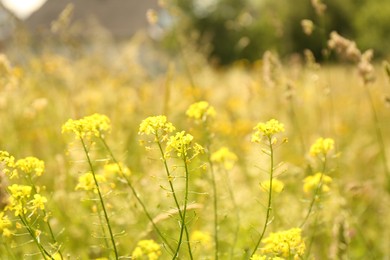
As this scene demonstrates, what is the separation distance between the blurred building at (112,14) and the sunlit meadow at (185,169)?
95.3ft

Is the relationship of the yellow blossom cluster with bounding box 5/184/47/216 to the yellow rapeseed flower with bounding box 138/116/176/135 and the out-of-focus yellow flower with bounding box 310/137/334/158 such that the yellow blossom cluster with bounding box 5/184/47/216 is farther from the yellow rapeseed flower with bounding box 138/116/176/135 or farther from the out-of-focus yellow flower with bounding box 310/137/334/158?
the out-of-focus yellow flower with bounding box 310/137/334/158

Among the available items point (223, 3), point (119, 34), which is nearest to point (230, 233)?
point (223, 3)

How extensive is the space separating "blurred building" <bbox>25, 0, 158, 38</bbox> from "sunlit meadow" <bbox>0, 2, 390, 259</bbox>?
29.0m

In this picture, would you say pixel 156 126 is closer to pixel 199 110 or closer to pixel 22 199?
pixel 22 199

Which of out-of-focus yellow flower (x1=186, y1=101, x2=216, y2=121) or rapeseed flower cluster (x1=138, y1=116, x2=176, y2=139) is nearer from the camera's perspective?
rapeseed flower cluster (x1=138, y1=116, x2=176, y2=139)

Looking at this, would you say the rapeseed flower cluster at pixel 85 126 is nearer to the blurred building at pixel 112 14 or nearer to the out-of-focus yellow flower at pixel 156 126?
the out-of-focus yellow flower at pixel 156 126

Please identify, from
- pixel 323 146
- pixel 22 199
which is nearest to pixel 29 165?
pixel 22 199

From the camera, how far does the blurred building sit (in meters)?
36.0

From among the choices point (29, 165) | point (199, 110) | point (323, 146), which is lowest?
point (29, 165)

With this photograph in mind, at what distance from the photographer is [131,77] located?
6.00 m

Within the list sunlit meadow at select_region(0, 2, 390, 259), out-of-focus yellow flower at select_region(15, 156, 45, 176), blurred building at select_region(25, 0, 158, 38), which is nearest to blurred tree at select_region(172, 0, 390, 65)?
blurred building at select_region(25, 0, 158, 38)

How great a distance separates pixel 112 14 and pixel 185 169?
3595 centimetres

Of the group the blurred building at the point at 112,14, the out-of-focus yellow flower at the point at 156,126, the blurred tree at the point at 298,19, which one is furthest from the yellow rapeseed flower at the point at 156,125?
the blurred building at the point at 112,14

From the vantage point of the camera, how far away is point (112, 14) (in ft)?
121
